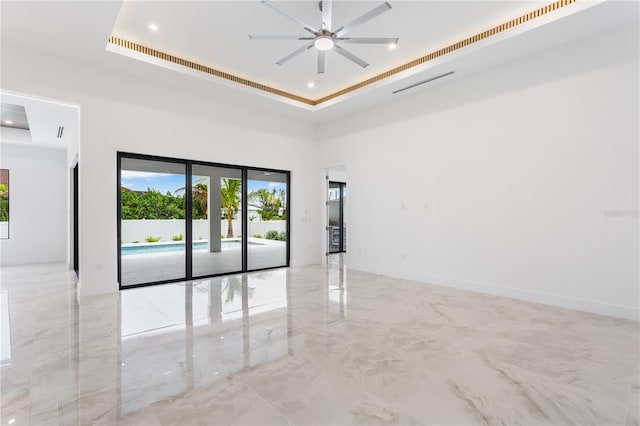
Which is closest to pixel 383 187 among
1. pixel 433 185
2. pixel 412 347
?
pixel 433 185

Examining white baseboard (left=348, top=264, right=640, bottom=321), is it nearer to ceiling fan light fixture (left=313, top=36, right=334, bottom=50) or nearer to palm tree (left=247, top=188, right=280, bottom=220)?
palm tree (left=247, top=188, right=280, bottom=220)

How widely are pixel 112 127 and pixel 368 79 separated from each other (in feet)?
15.3

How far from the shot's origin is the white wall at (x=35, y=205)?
27.4ft

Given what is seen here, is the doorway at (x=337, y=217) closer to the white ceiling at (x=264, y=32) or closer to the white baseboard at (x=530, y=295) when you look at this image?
the white baseboard at (x=530, y=295)

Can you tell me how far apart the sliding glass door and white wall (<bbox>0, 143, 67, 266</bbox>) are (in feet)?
11.8

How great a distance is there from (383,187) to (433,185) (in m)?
1.14

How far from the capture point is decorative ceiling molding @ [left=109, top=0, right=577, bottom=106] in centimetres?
420

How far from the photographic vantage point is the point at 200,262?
7.17 metres

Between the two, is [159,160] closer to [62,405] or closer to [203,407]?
[62,405]

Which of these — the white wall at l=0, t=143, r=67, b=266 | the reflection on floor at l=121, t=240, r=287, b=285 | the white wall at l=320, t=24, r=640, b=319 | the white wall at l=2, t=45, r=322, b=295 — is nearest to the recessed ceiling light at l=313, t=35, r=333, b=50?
the white wall at l=320, t=24, r=640, b=319

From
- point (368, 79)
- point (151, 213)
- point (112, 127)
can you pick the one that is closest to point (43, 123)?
point (112, 127)

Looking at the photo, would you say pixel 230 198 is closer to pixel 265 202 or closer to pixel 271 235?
pixel 265 202

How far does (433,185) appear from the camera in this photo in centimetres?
604

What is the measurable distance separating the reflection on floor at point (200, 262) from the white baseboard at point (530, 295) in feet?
9.26
